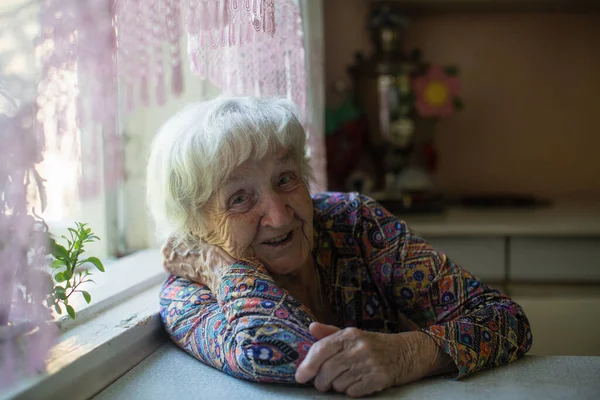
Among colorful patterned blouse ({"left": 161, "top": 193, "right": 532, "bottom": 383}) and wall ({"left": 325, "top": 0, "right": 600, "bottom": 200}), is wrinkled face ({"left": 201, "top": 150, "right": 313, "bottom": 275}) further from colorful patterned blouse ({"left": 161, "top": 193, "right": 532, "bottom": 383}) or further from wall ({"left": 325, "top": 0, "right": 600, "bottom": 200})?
wall ({"left": 325, "top": 0, "right": 600, "bottom": 200})

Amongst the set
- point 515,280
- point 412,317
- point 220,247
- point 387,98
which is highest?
point 387,98

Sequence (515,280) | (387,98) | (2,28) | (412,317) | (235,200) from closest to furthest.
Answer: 1. (2,28)
2. (235,200)
3. (412,317)
4. (515,280)
5. (387,98)

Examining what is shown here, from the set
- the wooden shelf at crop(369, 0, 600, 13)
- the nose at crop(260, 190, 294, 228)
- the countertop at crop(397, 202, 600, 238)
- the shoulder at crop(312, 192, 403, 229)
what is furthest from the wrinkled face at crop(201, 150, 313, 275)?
the wooden shelf at crop(369, 0, 600, 13)

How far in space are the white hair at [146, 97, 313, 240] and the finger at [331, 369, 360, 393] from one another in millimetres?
409

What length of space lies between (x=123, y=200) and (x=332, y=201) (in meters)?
0.69

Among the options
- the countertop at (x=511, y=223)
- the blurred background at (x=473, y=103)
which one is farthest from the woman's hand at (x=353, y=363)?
the blurred background at (x=473, y=103)

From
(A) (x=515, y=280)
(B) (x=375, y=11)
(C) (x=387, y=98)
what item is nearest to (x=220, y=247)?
(A) (x=515, y=280)

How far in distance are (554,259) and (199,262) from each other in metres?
1.30

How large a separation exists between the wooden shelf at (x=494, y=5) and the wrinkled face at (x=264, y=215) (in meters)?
1.42

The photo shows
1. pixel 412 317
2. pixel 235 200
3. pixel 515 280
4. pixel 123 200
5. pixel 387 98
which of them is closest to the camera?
pixel 235 200

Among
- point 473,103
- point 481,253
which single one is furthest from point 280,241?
point 473,103

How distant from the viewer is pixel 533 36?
2488mm

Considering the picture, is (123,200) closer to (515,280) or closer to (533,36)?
(515,280)

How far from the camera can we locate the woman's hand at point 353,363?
0.90 metres
